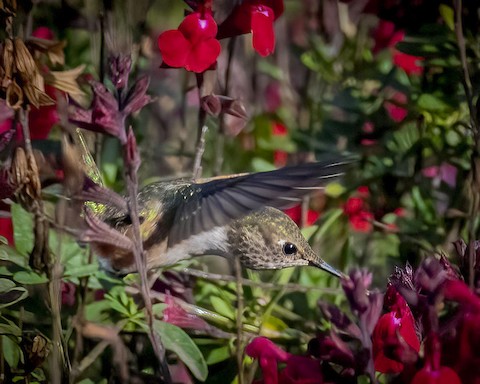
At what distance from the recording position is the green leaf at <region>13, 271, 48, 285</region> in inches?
49.5

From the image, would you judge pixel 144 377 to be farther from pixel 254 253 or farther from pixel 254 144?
pixel 254 144

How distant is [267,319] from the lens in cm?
152

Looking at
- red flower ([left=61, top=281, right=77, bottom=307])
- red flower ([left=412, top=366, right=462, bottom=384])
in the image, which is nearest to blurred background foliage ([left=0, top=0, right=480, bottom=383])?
red flower ([left=61, top=281, right=77, bottom=307])

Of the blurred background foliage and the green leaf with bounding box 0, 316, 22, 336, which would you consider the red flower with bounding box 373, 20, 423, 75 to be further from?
the green leaf with bounding box 0, 316, 22, 336

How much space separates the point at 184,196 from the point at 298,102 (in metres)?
1.22

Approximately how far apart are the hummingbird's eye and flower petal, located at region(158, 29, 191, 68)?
14.1 inches

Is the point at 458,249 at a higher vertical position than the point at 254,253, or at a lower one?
higher

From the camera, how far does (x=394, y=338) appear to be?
1.00 m

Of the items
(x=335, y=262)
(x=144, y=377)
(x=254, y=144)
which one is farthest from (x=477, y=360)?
(x=254, y=144)

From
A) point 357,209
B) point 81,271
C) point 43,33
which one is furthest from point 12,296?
point 357,209

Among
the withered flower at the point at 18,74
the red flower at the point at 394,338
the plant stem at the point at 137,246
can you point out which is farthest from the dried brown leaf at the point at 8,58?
the red flower at the point at 394,338

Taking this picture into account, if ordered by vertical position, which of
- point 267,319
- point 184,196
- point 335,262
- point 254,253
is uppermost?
point 184,196

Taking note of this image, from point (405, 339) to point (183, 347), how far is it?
344 millimetres

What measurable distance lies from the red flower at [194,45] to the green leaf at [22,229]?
35cm
